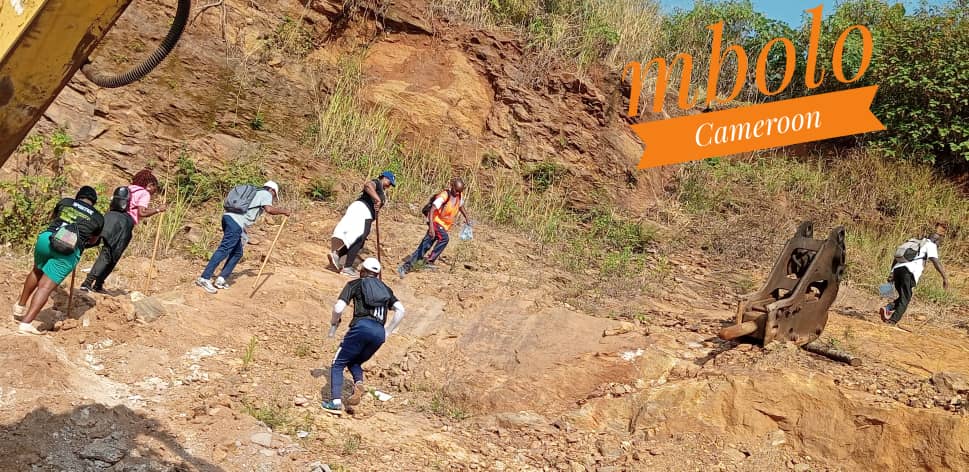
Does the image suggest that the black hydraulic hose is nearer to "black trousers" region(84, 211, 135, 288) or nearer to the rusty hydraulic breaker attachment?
"black trousers" region(84, 211, 135, 288)

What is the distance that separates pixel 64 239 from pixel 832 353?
6.33 metres

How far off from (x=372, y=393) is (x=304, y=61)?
25.1ft

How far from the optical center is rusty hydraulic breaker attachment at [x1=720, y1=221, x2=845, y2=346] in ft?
21.0

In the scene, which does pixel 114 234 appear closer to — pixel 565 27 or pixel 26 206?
pixel 26 206

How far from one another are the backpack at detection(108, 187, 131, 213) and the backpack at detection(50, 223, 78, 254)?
1134mm

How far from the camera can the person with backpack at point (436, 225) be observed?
30.1 feet

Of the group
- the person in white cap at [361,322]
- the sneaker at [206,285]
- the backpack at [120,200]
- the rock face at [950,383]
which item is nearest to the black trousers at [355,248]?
the sneaker at [206,285]

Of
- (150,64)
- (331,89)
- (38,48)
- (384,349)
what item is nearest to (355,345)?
(384,349)

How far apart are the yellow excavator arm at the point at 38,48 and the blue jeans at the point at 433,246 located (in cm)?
696

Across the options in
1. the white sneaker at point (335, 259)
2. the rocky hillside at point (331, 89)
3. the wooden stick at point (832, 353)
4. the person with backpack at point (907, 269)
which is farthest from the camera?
the rocky hillside at point (331, 89)

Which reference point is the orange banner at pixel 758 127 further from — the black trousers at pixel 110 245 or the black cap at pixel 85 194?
the black cap at pixel 85 194

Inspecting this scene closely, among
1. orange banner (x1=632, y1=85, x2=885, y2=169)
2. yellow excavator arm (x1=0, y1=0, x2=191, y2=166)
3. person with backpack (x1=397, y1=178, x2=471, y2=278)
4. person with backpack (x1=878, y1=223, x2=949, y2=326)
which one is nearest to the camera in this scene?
yellow excavator arm (x1=0, y1=0, x2=191, y2=166)

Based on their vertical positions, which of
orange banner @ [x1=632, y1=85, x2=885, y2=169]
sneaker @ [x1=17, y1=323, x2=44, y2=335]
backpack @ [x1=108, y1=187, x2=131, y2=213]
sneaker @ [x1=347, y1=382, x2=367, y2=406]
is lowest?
sneaker @ [x1=17, y1=323, x2=44, y2=335]

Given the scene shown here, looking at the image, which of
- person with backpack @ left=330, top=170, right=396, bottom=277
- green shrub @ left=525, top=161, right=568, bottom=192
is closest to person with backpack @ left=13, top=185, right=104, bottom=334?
person with backpack @ left=330, top=170, right=396, bottom=277
